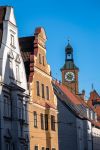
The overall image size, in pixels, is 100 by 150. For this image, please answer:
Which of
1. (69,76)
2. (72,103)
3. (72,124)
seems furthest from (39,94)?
(69,76)

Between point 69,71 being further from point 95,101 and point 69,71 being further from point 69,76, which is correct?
point 95,101

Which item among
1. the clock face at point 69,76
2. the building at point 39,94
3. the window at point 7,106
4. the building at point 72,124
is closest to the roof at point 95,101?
the building at point 72,124

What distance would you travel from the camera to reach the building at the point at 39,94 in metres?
46.9

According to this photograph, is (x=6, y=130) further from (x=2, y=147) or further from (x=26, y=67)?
(x=26, y=67)

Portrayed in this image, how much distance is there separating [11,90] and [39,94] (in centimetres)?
701

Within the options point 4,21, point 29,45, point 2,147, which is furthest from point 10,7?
point 2,147

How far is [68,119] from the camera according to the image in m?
63.2

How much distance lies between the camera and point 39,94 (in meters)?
48.6

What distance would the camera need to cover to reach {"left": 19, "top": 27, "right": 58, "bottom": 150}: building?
46875 millimetres

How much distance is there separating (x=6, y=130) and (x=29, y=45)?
12427 millimetres

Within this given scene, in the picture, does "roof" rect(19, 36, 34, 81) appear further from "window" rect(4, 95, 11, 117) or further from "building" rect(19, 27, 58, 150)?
"window" rect(4, 95, 11, 117)

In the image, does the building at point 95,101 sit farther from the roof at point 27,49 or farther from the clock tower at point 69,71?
the roof at point 27,49

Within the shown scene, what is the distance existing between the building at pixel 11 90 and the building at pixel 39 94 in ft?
5.74

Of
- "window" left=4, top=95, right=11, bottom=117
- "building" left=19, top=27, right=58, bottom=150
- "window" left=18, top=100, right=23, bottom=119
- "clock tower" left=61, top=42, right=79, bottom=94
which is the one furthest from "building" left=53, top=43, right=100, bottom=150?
"clock tower" left=61, top=42, right=79, bottom=94
